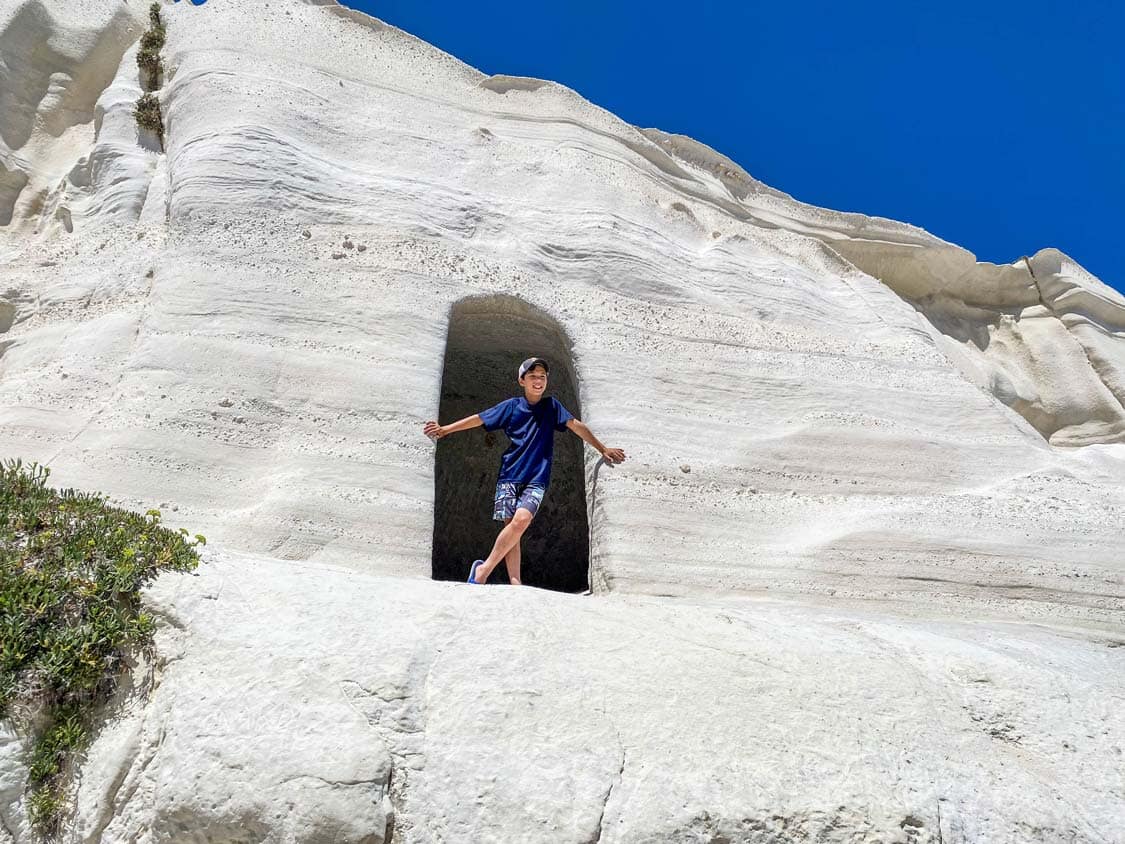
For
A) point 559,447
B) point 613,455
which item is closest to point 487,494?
point 559,447

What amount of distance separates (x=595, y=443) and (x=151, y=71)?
24.0 feet

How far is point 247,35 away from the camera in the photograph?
10.4 metres

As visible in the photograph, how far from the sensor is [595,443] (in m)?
6.66

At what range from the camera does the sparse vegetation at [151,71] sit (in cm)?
978

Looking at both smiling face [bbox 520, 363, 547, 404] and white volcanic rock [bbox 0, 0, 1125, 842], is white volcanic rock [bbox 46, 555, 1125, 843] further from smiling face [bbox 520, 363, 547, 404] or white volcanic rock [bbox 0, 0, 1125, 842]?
smiling face [bbox 520, 363, 547, 404]

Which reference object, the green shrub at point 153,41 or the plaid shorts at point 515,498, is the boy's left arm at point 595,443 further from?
the green shrub at point 153,41

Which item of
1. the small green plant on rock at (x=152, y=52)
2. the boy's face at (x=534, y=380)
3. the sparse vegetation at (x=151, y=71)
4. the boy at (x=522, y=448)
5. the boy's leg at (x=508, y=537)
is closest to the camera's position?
the boy's leg at (x=508, y=537)

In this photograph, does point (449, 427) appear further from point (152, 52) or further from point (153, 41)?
point (153, 41)

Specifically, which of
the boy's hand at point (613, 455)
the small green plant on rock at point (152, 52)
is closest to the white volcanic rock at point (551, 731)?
the boy's hand at point (613, 455)

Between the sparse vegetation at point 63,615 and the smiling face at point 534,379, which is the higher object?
the smiling face at point 534,379

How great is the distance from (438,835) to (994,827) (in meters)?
2.06

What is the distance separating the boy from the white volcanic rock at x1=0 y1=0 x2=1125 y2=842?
1.58 ft

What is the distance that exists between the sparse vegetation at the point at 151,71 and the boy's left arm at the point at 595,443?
5.78 metres

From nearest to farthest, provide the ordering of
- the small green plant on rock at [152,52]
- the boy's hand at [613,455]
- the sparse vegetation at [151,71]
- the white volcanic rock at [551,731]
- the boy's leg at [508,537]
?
the white volcanic rock at [551,731], the boy's leg at [508,537], the boy's hand at [613,455], the sparse vegetation at [151,71], the small green plant on rock at [152,52]
